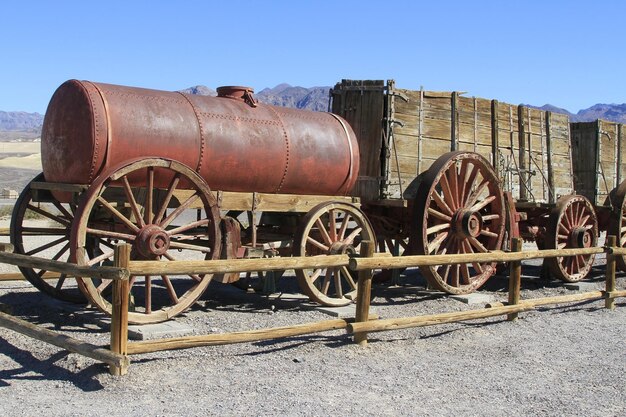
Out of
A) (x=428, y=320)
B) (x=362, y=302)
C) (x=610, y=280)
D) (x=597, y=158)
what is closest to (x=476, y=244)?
(x=610, y=280)

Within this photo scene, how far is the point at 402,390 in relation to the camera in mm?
6230

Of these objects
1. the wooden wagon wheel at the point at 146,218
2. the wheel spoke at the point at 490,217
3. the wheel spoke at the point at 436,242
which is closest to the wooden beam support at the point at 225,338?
the wooden wagon wheel at the point at 146,218

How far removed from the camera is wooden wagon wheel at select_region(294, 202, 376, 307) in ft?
29.9

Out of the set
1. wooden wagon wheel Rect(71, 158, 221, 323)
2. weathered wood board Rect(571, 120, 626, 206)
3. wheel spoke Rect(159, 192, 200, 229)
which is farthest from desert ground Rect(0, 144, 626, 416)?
weathered wood board Rect(571, 120, 626, 206)

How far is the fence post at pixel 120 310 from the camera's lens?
5992 mm

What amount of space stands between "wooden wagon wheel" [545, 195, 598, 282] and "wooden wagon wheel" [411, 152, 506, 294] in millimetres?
1311

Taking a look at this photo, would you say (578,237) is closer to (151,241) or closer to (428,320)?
(428,320)

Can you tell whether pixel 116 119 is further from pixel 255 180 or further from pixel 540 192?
pixel 540 192

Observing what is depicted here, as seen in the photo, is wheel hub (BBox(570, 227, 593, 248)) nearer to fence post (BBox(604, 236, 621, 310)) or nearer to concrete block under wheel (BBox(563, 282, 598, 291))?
concrete block under wheel (BBox(563, 282, 598, 291))

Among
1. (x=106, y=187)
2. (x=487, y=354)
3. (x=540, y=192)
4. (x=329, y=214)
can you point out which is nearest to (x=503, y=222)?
(x=540, y=192)

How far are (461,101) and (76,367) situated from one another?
724 centimetres

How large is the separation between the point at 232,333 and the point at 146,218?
1.92 meters

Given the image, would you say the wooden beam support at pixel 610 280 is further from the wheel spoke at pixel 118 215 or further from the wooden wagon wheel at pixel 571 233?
the wheel spoke at pixel 118 215

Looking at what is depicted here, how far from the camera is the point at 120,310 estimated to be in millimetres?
6016
